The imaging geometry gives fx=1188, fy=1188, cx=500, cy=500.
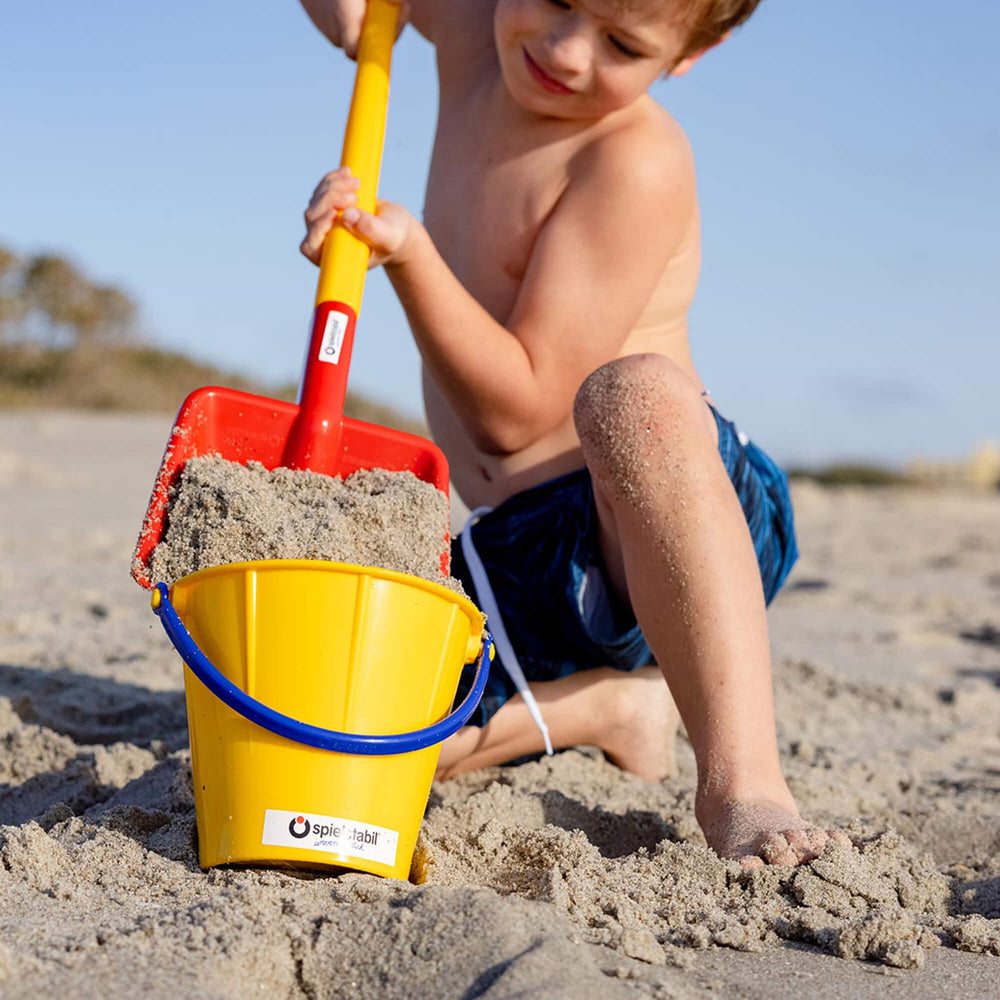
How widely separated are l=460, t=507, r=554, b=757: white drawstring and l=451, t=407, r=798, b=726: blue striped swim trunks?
0.01 m

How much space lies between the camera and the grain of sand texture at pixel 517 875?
39.9 inches

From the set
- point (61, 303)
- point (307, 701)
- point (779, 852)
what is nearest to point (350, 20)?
point (307, 701)

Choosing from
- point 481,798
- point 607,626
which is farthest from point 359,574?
point 607,626

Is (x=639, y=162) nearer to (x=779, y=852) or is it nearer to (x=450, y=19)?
(x=450, y=19)

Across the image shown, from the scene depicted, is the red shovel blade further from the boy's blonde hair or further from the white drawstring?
the boy's blonde hair

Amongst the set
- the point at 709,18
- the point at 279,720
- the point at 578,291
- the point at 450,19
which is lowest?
the point at 279,720

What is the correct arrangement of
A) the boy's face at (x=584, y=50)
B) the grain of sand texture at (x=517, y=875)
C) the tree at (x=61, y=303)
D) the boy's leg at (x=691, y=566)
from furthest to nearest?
1. the tree at (x=61, y=303)
2. the boy's face at (x=584, y=50)
3. the boy's leg at (x=691, y=566)
4. the grain of sand texture at (x=517, y=875)

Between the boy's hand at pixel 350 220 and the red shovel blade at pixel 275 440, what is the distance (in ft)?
0.75

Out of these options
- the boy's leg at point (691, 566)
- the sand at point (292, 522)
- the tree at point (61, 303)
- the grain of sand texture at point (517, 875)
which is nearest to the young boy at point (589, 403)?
the boy's leg at point (691, 566)

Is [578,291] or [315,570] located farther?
[578,291]

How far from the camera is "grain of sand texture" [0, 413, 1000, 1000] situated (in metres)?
1.01

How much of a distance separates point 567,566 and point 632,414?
0.37 m

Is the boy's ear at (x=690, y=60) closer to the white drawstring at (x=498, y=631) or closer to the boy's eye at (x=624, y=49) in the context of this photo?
the boy's eye at (x=624, y=49)

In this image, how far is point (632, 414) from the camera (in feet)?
5.02
